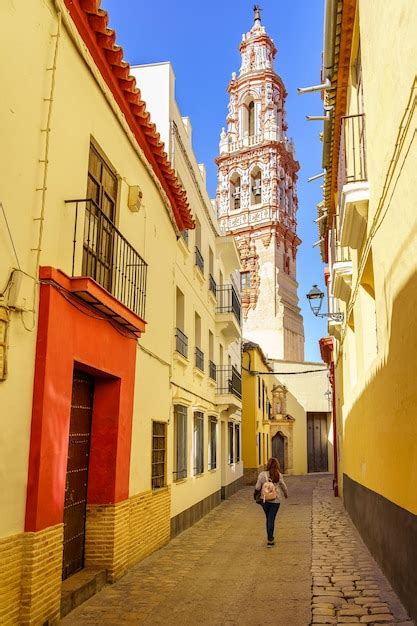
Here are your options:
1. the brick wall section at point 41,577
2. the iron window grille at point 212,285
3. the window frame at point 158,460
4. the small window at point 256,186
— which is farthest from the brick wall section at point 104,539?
the small window at point 256,186

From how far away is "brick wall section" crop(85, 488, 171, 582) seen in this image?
720 cm

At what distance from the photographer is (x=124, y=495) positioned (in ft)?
25.6

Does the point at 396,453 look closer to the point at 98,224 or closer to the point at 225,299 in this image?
the point at 98,224

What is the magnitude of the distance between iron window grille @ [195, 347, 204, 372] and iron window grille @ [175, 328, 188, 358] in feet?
4.58

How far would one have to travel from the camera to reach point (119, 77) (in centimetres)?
768

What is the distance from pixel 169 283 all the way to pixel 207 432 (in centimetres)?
559

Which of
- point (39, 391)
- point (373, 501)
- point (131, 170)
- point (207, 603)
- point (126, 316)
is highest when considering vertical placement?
point (131, 170)

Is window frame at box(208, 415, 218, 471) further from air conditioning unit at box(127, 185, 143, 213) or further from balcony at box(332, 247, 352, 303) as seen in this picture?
air conditioning unit at box(127, 185, 143, 213)

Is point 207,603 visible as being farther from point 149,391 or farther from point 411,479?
point 149,391

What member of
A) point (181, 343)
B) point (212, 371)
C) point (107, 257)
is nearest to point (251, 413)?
point (212, 371)

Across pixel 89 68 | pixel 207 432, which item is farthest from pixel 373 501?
A: pixel 207 432

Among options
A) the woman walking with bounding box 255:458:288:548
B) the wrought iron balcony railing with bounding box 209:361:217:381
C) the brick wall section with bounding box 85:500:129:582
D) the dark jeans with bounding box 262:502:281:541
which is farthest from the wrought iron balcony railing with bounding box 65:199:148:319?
the wrought iron balcony railing with bounding box 209:361:217:381

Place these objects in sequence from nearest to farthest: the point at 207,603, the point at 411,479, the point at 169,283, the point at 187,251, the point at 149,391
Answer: the point at 411,479
the point at 207,603
the point at 149,391
the point at 169,283
the point at 187,251

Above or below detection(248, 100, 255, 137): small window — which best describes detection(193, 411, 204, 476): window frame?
below
